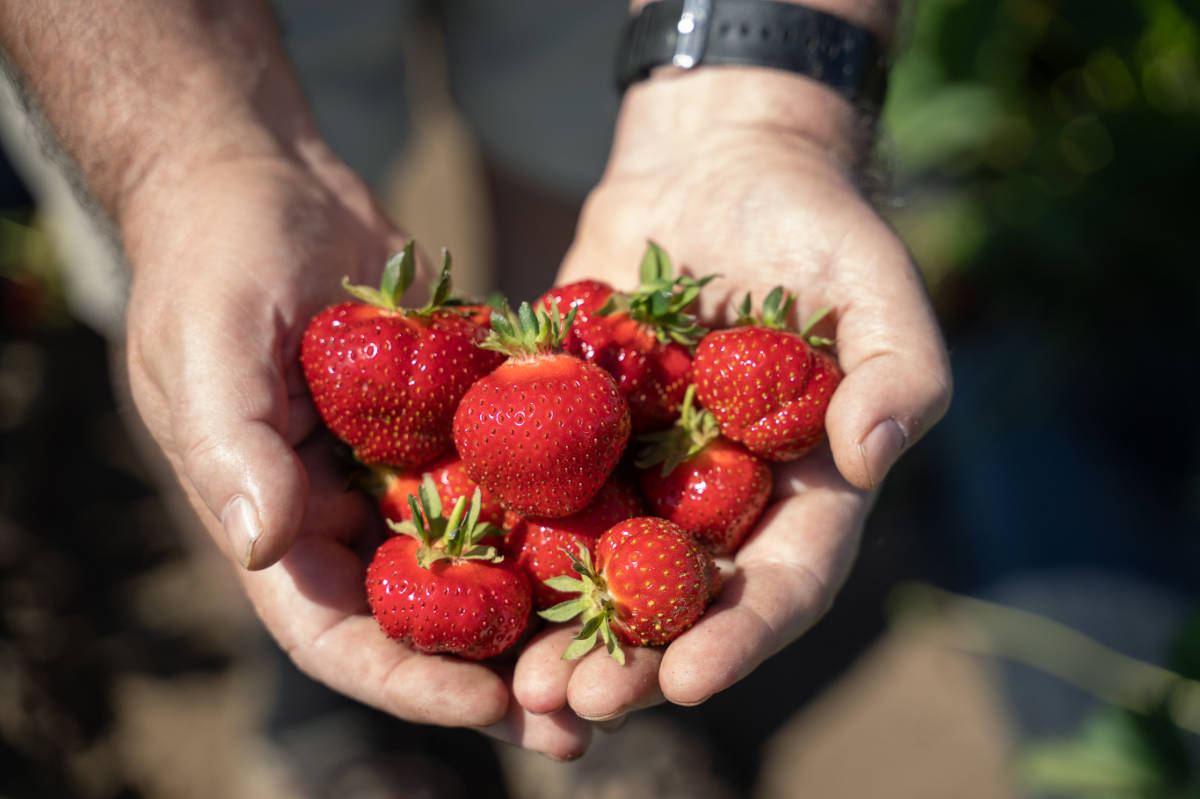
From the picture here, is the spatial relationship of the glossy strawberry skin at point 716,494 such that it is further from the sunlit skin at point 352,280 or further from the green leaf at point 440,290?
the green leaf at point 440,290

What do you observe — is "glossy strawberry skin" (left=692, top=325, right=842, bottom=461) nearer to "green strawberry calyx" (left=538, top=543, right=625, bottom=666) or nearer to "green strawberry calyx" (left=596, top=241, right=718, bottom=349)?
"green strawberry calyx" (left=596, top=241, right=718, bottom=349)

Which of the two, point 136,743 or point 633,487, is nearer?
point 633,487

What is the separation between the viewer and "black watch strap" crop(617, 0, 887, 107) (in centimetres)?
209

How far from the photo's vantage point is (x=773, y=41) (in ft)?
6.89

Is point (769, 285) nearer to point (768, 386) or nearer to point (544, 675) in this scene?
point (768, 386)

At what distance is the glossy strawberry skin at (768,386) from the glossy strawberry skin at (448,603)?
0.47 metres

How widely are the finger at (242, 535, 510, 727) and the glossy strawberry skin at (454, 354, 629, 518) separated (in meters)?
0.29

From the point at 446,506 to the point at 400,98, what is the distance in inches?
72.9

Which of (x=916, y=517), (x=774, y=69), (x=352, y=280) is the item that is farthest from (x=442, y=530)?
(x=916, y=517)

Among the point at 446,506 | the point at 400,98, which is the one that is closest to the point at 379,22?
the point at 400,98

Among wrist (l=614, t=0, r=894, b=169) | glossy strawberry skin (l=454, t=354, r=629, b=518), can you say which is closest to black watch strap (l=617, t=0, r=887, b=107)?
wrist (l=614, t=0, r=894, b=169)

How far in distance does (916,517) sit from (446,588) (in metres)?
2.23

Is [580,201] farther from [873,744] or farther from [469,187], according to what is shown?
[873,744]

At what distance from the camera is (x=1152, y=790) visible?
219 centimetres
